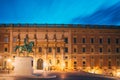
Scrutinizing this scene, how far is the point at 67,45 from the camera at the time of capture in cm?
6481

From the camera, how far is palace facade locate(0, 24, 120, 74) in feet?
207

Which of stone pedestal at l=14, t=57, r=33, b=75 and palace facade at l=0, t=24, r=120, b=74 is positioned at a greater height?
palace facade at l=0, t=24, r=120, b=74

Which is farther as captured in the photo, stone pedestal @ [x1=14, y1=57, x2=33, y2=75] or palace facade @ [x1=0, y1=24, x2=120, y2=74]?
palace facade @ [x1=0, y1=24, x2=120, y2=74]

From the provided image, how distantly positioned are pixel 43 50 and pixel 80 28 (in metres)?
10.2

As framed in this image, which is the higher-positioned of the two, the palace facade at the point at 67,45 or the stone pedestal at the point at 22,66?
the palace facade at the point at 67,45

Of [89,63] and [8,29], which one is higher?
[8,29]

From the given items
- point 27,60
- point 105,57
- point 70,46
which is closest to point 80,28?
point 70,46

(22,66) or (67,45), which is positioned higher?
(67,45)

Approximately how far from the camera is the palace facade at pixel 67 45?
2486 inches

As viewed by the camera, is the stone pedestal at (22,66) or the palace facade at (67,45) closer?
the stone pedestal at (22,66)

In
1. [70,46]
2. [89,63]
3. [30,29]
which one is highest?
[30,29]

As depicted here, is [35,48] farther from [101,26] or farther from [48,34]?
[101,26]

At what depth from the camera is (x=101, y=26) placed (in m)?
66.6

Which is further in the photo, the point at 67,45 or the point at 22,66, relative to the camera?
the point at 67,45
